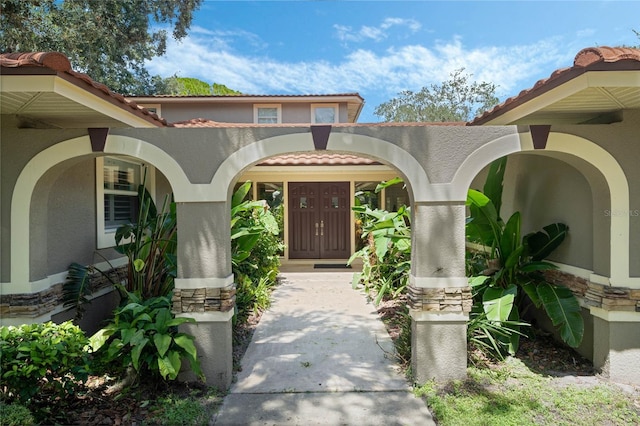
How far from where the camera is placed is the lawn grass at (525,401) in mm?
3389

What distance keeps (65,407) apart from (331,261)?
26.4 feet

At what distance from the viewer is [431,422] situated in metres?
3.38

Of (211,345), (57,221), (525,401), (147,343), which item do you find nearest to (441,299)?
(525,401)

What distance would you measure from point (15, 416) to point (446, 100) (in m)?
35.1

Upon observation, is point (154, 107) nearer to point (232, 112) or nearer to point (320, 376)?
point (232, 112)

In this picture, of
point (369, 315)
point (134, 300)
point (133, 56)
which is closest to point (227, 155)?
point (134, 300)

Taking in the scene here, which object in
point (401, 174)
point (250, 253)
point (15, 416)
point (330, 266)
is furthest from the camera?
point (330, 266)

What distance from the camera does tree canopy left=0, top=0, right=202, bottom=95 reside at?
9500mm

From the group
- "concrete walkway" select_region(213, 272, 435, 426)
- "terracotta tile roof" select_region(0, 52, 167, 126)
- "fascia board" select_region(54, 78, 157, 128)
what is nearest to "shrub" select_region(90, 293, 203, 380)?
"concrete walkway" select_region(213, 272, 435, 426)

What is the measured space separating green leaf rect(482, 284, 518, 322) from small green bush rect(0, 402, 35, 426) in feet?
16.1

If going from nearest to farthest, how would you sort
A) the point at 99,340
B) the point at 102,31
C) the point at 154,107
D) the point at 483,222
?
the point at 99,340 < the point at 483,222 < the point at 102,31 < the point at 154,107

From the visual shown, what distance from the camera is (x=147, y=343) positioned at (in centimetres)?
373

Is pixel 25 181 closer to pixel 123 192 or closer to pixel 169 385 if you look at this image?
pixel 123 192

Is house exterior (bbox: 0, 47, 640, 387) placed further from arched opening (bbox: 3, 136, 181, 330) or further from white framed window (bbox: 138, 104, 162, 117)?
white framed window (bbox: 138, 104, 162, 117)
